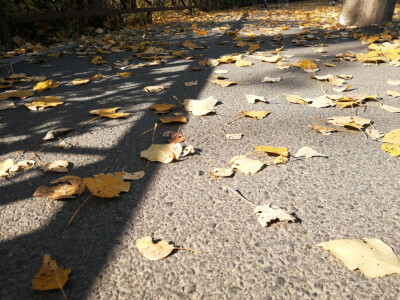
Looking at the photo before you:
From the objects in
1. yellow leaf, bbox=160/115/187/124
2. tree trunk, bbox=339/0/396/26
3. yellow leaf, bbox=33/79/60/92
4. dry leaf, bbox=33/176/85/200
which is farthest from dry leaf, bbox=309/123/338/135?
tree trunk, bbox=339/0/396/26

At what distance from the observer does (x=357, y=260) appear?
833 millimetres

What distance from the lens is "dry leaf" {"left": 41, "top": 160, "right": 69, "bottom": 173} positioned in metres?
Answer: 1.30

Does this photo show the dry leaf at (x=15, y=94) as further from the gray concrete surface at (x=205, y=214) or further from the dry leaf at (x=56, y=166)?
the dry leaf at (x=56, y=166)

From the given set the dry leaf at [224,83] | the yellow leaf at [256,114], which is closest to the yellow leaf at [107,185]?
the yellow leaf at [256,114]

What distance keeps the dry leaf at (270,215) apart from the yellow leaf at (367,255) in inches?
5.5

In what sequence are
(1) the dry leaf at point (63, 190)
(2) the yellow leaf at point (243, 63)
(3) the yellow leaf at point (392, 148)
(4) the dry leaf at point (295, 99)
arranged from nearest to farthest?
(1) the dry leaf at point (63, 190) → (3) the yellow leaf at point (392, 148) → (4) the dry leaf at point (295, 99) → (2) the yellow leaf at point (243, 63)

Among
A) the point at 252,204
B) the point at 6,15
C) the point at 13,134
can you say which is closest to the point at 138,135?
the point at 13,134

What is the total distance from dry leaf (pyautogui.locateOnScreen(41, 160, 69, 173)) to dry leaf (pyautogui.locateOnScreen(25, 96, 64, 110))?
837 mm

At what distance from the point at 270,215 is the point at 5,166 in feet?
3.60

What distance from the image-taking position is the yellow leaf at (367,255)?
805 millimetres

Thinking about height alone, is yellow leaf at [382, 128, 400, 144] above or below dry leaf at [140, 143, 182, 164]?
below

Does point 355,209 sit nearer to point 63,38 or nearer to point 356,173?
point 356,173

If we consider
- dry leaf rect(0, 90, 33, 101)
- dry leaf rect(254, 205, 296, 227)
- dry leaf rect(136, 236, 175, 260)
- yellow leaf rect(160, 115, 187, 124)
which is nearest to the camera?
dry leaf rect(136, 236, 175, 260)

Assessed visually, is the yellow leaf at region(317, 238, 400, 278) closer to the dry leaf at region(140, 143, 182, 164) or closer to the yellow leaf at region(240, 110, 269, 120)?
the dry leaf at region(140, 143, 182, 164)
